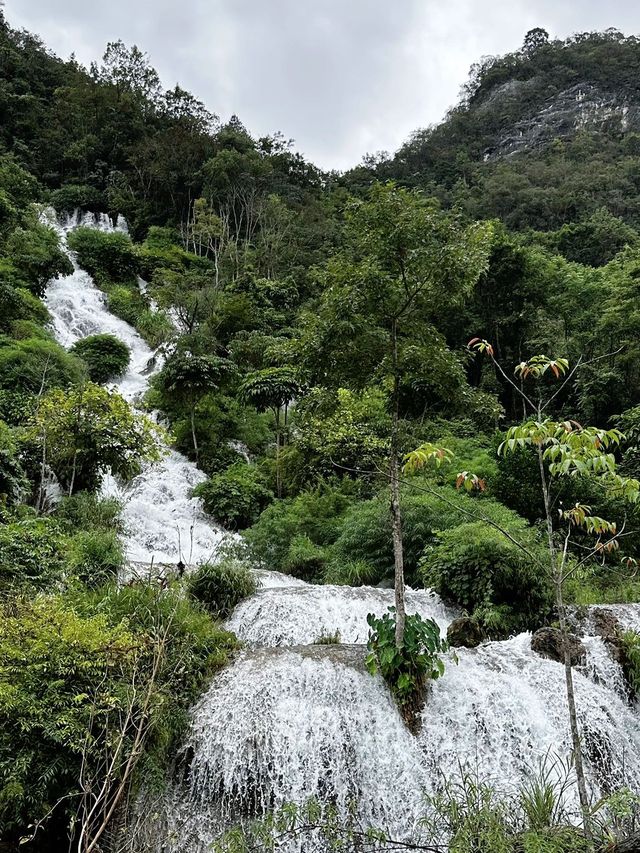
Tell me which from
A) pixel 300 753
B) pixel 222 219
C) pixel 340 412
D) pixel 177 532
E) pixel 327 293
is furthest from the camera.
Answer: pixel 222 219

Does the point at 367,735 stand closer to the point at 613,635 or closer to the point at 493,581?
the point at 493,581

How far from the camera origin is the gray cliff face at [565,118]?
60.1 meters

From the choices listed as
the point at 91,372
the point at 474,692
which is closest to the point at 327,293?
the point at 474,692

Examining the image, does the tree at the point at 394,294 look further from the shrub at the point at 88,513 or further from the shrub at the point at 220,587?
the shrub at the point at 88,513

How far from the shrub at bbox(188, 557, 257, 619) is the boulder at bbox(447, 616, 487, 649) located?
3.29 m

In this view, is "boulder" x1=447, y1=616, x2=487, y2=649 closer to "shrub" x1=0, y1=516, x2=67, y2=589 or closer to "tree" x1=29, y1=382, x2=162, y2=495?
"shrub" x1=0, y1=516, x2=67, y2=589

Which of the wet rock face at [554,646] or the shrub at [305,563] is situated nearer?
the wet rock face at [554,646]

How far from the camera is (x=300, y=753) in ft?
18.9

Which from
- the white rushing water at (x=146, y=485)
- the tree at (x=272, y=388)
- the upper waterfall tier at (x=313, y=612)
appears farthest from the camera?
the tree at (x=272, y=388)

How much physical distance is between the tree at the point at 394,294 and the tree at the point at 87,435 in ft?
19.3

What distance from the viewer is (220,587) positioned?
354 inches

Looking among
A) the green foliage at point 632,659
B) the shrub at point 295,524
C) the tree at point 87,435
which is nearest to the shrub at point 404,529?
the shrub at point 295,524

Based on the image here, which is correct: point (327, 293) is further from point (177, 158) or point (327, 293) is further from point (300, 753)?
point (177, 158)

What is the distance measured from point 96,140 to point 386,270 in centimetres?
4073
